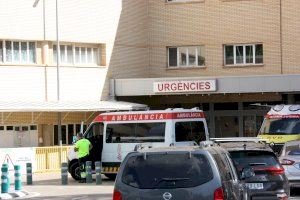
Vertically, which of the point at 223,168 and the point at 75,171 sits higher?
the point at 223,168

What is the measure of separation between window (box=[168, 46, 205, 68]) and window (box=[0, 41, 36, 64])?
7977 millimetres

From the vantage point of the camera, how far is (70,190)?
27.8 meters

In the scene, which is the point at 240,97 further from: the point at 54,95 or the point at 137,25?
the point at 54,95

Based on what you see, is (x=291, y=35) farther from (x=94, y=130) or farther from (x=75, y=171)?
(x=75, y=171)

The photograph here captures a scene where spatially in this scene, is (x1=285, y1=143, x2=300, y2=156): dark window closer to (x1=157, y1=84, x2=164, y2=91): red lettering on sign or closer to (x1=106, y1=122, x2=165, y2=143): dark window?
(x1=106, y1=122, x2=165, y2=143): dark window

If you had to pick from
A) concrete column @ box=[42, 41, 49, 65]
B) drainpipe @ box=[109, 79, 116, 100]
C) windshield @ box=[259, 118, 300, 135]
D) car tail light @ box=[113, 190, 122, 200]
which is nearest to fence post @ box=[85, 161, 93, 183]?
windshield @ box=[259, 118, 300, 135]

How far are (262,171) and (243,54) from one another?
88.7 feet

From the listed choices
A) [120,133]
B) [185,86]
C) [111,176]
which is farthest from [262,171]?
[185,86]

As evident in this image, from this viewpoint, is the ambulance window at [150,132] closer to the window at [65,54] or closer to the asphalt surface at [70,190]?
the asphalt surface at [70,190]

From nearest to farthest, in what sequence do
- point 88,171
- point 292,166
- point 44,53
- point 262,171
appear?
point 262,171
point 292,166
point 88,171
point 44,53

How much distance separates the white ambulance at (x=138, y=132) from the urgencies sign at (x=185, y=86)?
1095 centimetres

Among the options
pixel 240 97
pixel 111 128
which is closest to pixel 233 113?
pixel 240 97

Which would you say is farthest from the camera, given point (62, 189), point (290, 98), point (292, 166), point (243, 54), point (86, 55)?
point (243, 54)

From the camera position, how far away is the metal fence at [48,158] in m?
37.2
